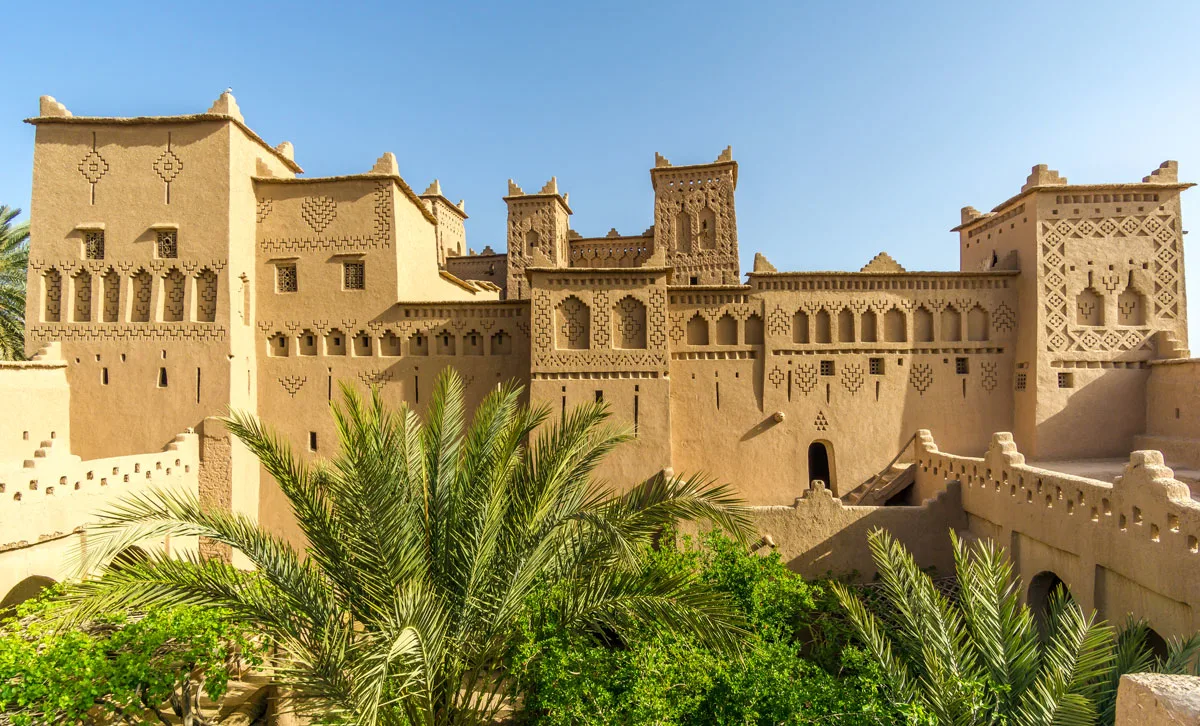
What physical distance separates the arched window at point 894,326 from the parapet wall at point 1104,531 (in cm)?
418

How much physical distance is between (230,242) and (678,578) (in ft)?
41.9

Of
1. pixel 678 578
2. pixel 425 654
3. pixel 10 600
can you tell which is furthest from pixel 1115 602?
pixel 10 600

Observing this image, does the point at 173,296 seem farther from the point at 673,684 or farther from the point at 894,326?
the point at 894,326

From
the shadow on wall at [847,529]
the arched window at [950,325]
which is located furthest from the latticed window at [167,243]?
the arched window at [950,325]

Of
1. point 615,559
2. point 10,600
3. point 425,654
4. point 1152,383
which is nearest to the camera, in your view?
point 425,654

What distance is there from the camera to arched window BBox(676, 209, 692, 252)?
2055 cm

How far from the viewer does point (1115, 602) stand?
8117mm

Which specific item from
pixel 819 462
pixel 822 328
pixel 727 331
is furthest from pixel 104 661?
pixel 819 462

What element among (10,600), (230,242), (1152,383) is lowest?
(10,600)

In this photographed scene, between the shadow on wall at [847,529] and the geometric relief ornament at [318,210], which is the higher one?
the geometric relief ornament at [318,210]

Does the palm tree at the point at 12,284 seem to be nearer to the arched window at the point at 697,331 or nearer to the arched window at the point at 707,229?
the arched window at the point at 697,331

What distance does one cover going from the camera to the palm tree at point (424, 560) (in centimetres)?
568

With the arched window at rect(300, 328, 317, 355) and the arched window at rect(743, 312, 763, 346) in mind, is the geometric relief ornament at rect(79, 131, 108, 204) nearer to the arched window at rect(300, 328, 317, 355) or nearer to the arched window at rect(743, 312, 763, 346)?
the arched window at rect(300, 328, 317, 355)

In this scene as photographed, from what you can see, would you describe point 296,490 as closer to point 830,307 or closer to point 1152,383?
point 830,307
